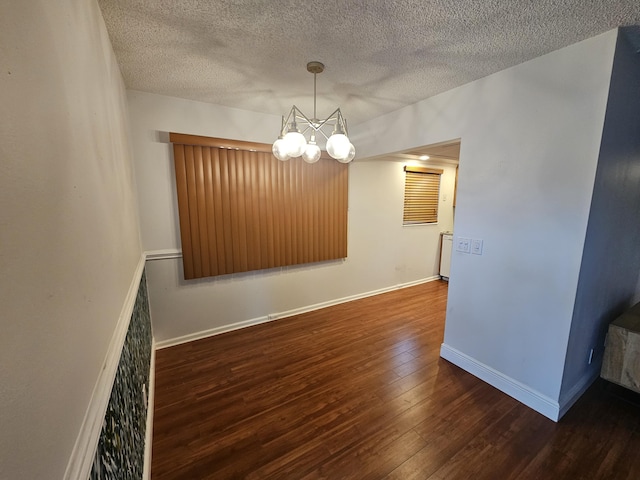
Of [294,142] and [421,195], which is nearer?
[294,142]

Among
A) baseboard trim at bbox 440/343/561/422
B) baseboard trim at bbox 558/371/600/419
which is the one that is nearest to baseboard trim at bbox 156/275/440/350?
baseboard trim at bbox 440/343/561/422

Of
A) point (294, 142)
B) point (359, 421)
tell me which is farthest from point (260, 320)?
point (294, 142)

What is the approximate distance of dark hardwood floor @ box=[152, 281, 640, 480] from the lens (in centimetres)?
148

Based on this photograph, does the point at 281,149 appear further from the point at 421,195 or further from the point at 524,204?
the point at 421,195

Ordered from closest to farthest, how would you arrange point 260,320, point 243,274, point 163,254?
point 163,254 < point 243,274 < point 260,320

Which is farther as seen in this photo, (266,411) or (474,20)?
(266,411)

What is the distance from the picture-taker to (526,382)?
1.93 meters

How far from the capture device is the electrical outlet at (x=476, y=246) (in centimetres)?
214

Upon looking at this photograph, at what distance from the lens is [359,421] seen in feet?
5.83

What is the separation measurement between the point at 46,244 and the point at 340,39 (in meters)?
1.70

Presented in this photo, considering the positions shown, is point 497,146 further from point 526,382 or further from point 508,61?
point 526,382

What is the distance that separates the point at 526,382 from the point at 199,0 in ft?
10.2

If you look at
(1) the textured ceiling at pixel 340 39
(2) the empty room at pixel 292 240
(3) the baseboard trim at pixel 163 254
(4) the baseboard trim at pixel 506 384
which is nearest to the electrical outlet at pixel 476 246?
(2) the empty room at pixel 292 240

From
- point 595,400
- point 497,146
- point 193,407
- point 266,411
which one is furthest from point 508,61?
point 193,407
